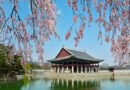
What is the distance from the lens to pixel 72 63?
48812 mm

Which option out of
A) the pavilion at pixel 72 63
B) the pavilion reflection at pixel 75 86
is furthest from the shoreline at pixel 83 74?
the pavilion reflection at pixel 75 86

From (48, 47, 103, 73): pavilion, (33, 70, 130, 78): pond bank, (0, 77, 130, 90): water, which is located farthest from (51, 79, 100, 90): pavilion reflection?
(48, 47, 103, 73): pavilion

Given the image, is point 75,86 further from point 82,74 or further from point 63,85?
point 82,74

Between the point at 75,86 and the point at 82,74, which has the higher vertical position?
the point at 82,74

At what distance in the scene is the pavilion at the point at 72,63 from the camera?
4857cm

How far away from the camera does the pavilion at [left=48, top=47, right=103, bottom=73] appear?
1912 inches

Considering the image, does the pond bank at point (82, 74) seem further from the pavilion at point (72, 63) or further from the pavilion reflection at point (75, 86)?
the pavilion reflection at point (75, 86)

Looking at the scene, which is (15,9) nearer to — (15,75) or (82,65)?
(15,75)

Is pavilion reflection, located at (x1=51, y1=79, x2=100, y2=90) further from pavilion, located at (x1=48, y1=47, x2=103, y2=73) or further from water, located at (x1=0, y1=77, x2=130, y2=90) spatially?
pavilion, located at (x1=48, y1=47, x2=103, y2=73)

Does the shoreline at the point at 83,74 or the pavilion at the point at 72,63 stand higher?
the pavilion at the point at 72,63

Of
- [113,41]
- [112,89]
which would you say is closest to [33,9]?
[113,41]

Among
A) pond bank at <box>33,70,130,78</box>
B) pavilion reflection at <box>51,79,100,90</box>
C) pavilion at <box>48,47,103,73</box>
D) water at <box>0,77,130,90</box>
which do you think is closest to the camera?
water at <box>0,77,130,90</box>

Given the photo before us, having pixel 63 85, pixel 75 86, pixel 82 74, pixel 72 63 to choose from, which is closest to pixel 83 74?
pixel 82 74

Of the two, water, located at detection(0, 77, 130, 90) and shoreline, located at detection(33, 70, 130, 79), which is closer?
Result: water, located at detection(0, 77, 130, 90)
